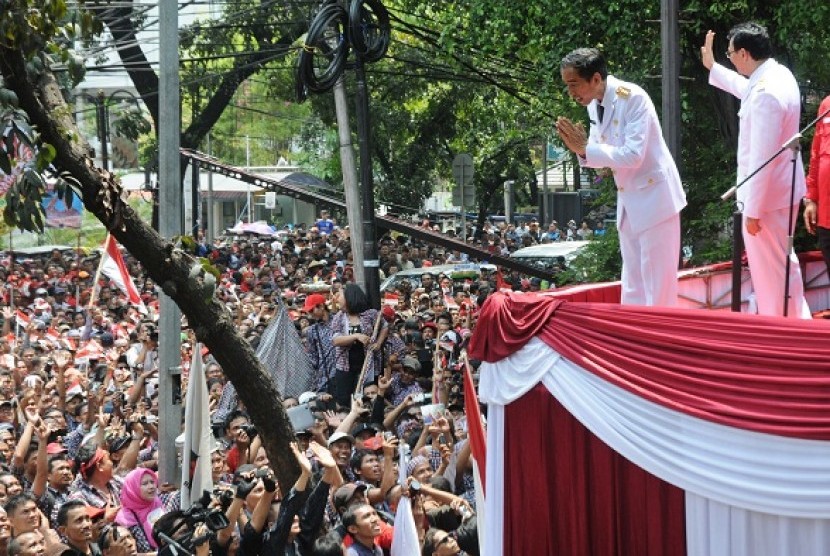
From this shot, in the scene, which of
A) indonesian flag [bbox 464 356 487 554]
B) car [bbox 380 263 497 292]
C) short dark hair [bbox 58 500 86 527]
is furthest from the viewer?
car [bbox 380 263 497 292]

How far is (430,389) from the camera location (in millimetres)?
14531

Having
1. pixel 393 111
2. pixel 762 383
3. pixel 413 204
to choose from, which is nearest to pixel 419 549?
pixel 762 383

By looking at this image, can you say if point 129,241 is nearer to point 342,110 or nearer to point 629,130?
point 629,130

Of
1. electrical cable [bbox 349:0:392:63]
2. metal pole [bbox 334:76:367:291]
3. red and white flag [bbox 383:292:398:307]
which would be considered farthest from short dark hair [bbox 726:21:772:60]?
red and white flag [bbox 383:292:398:307]

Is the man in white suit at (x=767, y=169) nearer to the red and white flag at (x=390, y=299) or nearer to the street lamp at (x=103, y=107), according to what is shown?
the street lamp at (x=103, y=107)

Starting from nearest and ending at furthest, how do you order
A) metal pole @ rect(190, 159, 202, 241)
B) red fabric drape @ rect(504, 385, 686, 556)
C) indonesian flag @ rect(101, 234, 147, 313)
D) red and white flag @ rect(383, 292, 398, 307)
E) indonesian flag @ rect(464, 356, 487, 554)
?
red fabric drape @ rect(504, 385, 686, 556)
indonesian flag @ rect(464, 356, 487, 554)
indonesian flag @ rect(101, 234, 147, 313)
red and white flag @ rect(383, 292, 398, 307)
metal pole @ rect(190, 159, 202, 241)

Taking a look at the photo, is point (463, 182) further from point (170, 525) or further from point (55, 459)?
point (170, 525)

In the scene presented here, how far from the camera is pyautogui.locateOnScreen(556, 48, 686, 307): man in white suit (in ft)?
23.1

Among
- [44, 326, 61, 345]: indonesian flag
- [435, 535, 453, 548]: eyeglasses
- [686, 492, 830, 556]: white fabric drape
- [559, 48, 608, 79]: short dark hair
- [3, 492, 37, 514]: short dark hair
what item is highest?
[559, 48, 608, 79]: short dark hair

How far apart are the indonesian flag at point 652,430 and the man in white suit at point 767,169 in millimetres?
1229

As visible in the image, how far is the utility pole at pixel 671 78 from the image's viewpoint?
10.9 meters

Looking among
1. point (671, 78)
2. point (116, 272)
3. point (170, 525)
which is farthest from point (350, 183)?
point (170, 525)

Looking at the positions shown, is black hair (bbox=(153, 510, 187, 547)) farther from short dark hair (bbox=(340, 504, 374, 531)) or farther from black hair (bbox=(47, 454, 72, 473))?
black hair (bbox=(47, 454, 72, 473))

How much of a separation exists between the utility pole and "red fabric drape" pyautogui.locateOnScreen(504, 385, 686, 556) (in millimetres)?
4789
